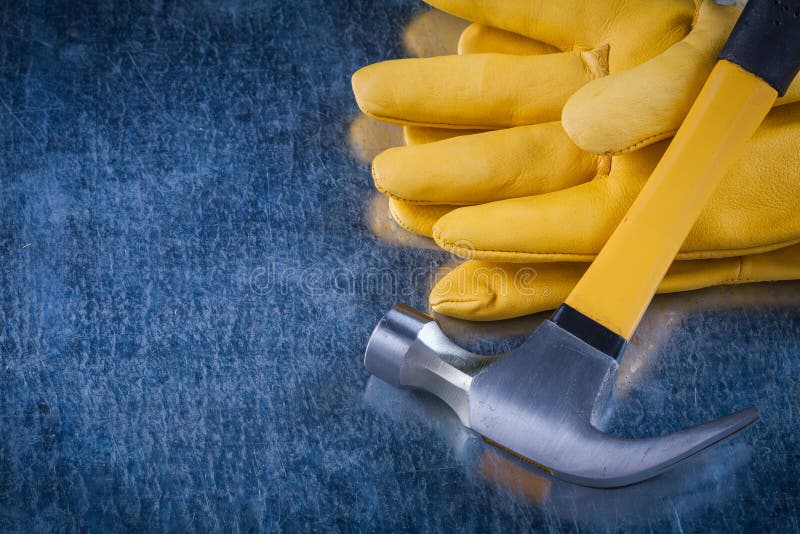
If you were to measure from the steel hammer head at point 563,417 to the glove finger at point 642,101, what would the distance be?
189mm

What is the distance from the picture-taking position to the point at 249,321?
0.86m

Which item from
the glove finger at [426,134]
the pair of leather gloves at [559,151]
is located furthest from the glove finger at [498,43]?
the glove finger at [426,134]

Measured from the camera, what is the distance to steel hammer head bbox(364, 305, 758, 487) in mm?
699

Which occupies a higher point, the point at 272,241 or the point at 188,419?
the point at 272,241

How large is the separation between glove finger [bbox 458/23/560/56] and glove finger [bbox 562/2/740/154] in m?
0.19

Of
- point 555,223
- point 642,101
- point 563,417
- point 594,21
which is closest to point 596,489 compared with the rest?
point 563,417

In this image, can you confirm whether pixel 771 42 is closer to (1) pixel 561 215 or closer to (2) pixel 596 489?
(1) pixel 561 215

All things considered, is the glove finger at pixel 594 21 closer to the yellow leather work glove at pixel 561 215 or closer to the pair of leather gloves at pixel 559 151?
the pair of leather gloves at pixel 559 151

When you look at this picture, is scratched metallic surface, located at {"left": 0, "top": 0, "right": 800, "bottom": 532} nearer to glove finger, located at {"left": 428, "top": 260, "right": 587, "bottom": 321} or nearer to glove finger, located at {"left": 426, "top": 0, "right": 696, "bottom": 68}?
glove finger, located at {"left": 428, "top": 260, "right": 587, "bottom": 321}

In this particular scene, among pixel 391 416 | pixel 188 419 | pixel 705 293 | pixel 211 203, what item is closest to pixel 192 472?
pixel 188 419

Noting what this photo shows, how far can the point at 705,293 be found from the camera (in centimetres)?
88

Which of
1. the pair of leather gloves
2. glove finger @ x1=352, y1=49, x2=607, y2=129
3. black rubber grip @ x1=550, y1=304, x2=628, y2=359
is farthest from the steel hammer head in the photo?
glove finger @ x1=352, y1=49, x2=607, y2=129

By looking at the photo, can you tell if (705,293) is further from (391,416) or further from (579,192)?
(391,416)

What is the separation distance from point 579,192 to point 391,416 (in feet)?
1.00
